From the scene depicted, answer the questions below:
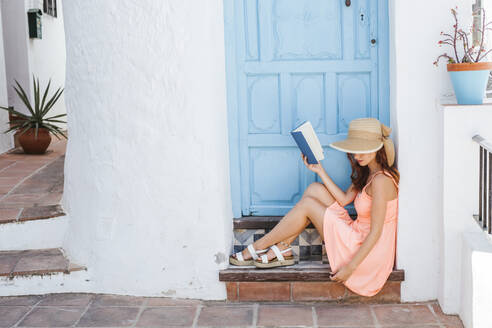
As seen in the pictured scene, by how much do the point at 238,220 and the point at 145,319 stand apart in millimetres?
963

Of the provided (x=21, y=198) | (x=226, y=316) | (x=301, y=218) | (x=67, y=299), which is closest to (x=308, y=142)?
(x=301, y=218)

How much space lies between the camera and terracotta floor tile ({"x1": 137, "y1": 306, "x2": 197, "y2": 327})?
399cm

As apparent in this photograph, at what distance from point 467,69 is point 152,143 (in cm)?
195

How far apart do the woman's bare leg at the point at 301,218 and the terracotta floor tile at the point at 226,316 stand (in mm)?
372

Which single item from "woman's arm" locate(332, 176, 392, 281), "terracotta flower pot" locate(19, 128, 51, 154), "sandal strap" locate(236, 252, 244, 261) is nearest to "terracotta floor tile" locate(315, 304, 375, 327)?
"woman's arm" locate(332, 176, 392, 281)

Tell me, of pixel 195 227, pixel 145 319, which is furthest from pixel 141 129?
pixel 145 319

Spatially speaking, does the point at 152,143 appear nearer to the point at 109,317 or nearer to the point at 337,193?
the point at 109,317

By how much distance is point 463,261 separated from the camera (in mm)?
3857

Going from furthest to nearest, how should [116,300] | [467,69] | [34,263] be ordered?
[34,263]
[116,300]
[467,69]

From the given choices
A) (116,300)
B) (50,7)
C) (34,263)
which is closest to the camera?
(116,300)

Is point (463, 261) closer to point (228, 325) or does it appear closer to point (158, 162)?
point (228, 325)

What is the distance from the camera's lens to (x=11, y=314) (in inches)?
164

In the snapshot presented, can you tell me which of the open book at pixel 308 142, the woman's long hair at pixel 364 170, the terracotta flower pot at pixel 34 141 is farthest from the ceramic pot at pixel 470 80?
the terracotta flower pot at pixel 34 141

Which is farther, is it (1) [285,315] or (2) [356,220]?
(2) [356,220]
